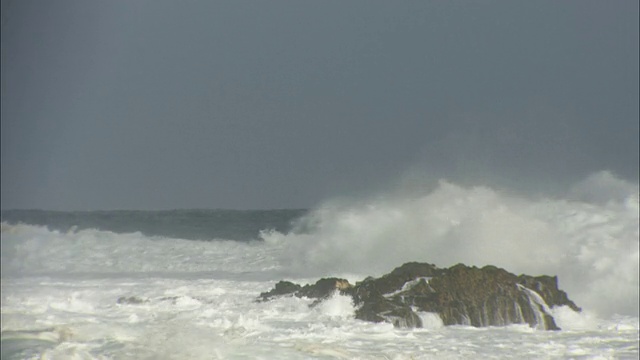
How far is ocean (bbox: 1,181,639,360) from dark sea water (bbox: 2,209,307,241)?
2 cm

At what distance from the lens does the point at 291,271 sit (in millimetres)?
5930

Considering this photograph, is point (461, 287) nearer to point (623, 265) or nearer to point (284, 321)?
point (284, 321)

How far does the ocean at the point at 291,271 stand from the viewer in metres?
3.86

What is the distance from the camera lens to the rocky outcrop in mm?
4375

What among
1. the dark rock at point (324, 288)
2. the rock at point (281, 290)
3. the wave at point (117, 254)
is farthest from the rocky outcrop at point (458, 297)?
the wave at point (117, 254)

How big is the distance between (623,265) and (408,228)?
1.94 m

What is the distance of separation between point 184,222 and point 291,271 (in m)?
1.56

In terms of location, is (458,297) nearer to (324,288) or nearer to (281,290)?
(324,288)

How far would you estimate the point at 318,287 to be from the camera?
15.6 feet

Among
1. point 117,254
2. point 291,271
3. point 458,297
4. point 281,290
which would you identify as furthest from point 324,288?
point 117,254

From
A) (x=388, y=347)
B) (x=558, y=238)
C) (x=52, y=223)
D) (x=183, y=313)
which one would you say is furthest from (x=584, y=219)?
(x=52, y=223)

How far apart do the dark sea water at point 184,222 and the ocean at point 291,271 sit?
19 mm

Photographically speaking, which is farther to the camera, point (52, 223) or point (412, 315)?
point (52, 223)

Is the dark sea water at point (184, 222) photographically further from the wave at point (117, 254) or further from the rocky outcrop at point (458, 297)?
the rocky outcrop at point (458, 297)
